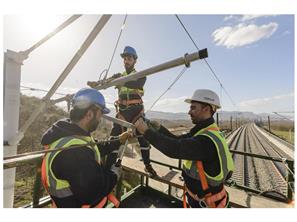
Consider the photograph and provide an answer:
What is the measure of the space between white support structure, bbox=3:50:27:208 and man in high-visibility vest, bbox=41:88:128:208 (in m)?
1.30

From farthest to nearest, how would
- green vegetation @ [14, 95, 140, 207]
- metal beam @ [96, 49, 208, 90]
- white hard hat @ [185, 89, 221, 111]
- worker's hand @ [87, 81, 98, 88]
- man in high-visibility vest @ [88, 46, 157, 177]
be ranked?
1. green vegetation @ [14, 95, 140, 207]
2. man in high-visibility vest @ [88, 46, 157, 177]
3. worker's hand @ [87, 81, 98, 88]
4. white hard hat @ [185, 89, 221, 111]
5. metal beam @ [96, 49, 208, 90]

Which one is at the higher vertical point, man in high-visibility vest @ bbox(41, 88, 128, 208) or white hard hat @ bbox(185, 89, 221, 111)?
white hard hat @ bbox(185, 89, 221, 111)

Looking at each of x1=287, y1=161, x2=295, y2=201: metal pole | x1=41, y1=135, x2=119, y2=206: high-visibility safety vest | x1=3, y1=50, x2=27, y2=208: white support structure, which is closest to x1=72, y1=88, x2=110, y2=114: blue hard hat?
x1=41, y1=135, x2=119, y2=206: high-visibility safety vest

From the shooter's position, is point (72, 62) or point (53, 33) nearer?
point (72, 62)

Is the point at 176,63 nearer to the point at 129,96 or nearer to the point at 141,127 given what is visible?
the point at 141,127

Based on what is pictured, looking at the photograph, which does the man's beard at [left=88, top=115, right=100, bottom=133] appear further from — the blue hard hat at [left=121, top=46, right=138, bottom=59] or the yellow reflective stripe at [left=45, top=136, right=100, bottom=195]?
the blue hard hat at [left=121, top=46, right=138, bottom=59]

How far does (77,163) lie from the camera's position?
186cm

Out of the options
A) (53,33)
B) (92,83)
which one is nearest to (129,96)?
(92,83)

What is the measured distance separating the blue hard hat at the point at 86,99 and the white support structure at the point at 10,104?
1.30m

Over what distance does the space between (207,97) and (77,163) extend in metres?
1.95

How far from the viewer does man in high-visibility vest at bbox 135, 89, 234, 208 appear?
2.48m

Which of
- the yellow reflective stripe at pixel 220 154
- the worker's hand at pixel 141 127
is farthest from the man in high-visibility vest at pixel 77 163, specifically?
the yellow reflective stripe at pixel 220 154

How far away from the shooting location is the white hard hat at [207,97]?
293 centimetres

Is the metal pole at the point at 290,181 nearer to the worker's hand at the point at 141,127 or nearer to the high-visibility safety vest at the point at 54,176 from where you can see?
the worker's hand at the point at 141,127
